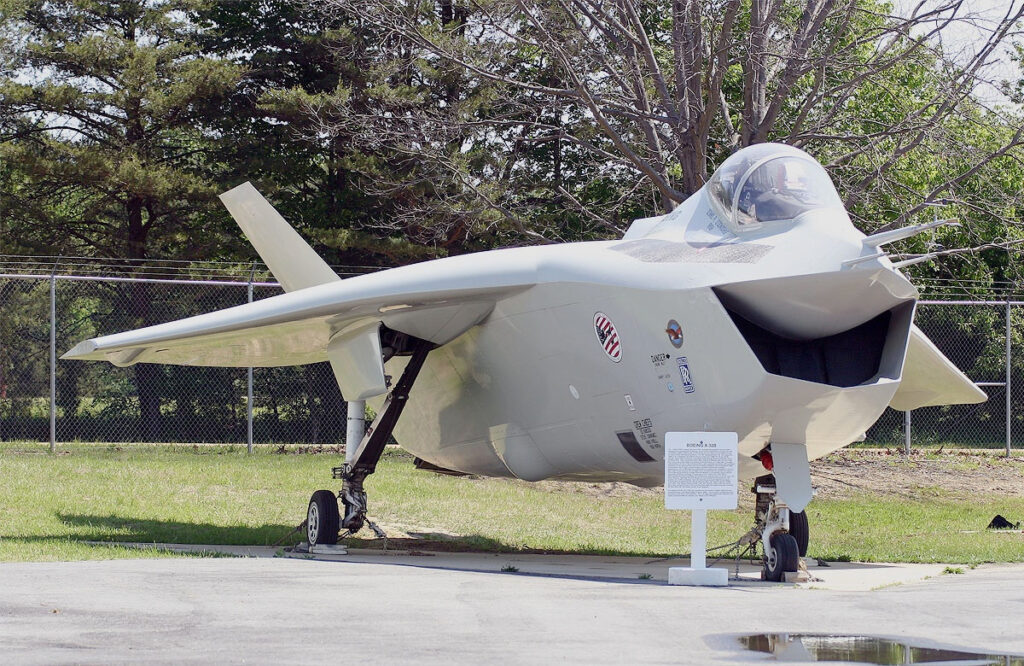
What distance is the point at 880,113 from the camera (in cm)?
2591

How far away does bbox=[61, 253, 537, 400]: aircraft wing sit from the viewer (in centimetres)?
1280

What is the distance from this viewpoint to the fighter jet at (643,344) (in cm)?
1075

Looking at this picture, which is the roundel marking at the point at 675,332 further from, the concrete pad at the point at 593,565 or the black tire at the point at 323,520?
the black tire at the point at 323,520

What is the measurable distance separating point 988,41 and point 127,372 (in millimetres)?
19468

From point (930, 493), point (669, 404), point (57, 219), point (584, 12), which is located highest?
point (584, 12)

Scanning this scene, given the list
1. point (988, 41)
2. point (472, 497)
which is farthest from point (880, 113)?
point (472, 497)

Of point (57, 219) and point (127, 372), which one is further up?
point (57, 219)

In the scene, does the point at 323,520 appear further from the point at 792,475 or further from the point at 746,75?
the point at 746,75

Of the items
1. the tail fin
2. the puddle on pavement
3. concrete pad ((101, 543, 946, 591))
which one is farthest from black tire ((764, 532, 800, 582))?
the tail fin

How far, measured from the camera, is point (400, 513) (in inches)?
705

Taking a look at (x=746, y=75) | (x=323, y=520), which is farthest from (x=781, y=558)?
(x=746, y=75)

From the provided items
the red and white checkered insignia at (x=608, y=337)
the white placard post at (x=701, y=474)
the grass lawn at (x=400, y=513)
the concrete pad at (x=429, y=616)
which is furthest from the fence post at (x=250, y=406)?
the white placard post at (x=701, y=474)

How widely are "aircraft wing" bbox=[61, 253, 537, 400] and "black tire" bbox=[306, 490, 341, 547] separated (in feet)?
3.86

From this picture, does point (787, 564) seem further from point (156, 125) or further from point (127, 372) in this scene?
point (156, 125)
